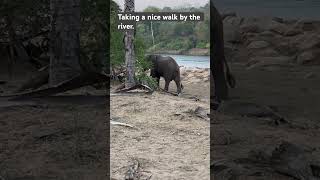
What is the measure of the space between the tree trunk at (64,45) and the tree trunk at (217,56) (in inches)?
157

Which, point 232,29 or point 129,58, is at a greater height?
point 232,29

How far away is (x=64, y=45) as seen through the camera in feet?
27.9

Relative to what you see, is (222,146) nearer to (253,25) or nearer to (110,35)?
(110,35)

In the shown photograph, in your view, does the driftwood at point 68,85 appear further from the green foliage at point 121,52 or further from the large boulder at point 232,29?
the large boulder at point 232,29

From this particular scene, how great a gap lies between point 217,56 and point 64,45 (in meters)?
4.57

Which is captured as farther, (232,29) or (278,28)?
(232,29)

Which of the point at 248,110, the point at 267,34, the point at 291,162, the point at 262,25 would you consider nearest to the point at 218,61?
the point at 248,110

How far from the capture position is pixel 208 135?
6.15 metres

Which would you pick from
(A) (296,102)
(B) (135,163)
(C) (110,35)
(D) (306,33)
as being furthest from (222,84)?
(D) (306,33)

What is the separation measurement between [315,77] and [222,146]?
12504mm

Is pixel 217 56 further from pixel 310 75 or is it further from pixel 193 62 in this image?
pixel 193 62

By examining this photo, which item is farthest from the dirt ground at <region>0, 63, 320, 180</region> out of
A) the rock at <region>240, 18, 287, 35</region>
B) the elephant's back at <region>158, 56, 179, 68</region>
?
the rock at <region>240, 18, 287, 35</region>

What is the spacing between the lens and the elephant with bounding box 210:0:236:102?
37.4 feet

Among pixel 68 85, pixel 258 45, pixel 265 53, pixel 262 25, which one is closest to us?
pixel 68 85
